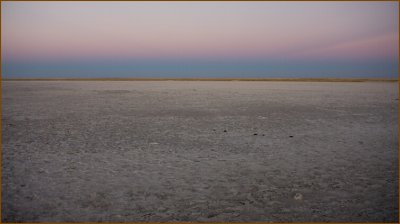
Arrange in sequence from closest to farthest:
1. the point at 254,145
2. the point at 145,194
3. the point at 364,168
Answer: the point at 145,194
the point at 364,168
the point at 254,145

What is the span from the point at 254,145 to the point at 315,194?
6.53ft

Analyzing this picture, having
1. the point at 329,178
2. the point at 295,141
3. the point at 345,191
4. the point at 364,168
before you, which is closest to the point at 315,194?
the point at 345,191

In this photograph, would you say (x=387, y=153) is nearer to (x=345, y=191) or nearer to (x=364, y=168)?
(x=364, y=168)

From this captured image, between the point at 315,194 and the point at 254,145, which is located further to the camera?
the point at 254,145

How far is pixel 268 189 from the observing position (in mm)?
3088

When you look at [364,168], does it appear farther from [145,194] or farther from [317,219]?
[145,194]

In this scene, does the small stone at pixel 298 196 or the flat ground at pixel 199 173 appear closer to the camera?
the flat ground at pixel 199 173

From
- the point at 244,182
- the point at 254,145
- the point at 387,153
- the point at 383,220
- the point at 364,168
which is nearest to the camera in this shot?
the point at 383,220

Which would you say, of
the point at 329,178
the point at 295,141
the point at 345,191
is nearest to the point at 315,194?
the point at 345,191

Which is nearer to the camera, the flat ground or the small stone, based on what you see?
the flat ground

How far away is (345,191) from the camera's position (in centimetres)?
302

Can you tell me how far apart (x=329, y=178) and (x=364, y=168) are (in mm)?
680

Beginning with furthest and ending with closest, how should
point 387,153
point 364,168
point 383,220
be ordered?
1. point 387,153
2. point 364,168
3. point 383,220

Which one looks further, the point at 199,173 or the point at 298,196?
the point at 199,173
